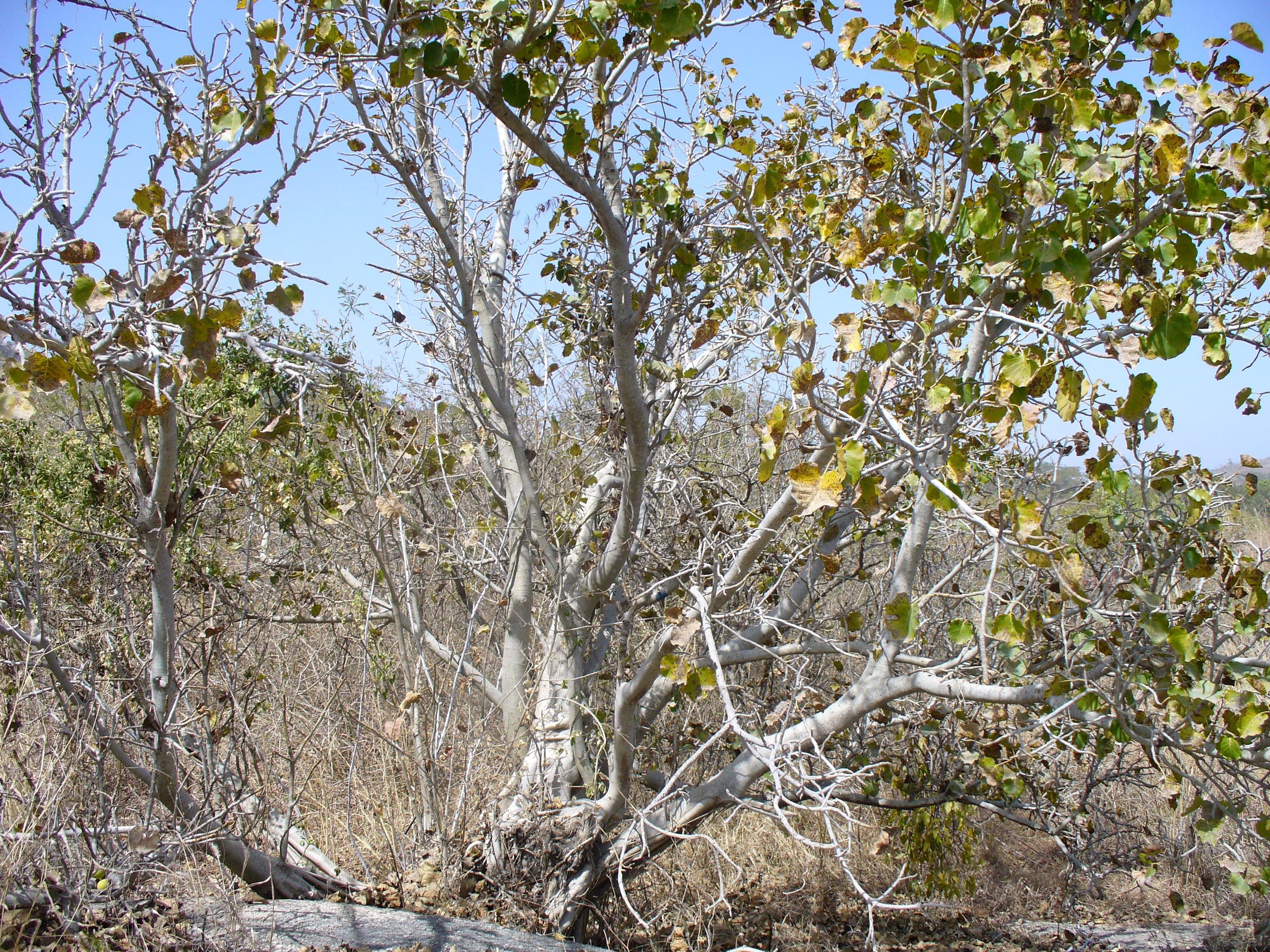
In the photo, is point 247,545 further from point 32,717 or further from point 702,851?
point 702,851

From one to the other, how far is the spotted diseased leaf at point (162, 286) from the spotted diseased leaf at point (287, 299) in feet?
0.81

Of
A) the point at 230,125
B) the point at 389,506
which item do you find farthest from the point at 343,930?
the point at 230,125

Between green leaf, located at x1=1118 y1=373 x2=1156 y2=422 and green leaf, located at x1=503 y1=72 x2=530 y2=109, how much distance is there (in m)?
1.83

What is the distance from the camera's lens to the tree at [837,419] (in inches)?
85.9

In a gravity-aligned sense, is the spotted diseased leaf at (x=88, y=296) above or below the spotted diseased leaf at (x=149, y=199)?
below

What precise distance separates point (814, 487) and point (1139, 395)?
2.67 feet

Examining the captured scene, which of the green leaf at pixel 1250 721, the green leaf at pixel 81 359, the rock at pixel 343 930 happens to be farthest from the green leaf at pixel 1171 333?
the rock at pixel 343 930

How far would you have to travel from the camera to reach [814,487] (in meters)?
1.84

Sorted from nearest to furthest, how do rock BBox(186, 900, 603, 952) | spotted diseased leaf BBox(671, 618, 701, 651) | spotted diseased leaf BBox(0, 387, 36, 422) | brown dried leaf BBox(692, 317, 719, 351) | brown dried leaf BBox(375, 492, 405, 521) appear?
spotted diseased leaf BBox(0, 387, 36, 422) < spotted diseased leaf BBox(671, 618, 701, 651) < rock BBox(186, 900, 603, 952) < brown dried leaf BBox(375, 492, 405, 521) < brown dried leaf BBox(692, 317, 719, 351)

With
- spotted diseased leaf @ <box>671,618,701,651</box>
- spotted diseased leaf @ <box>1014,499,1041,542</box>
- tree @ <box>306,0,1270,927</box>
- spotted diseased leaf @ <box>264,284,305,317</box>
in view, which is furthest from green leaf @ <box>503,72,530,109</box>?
spotted diseased leaf @ <box>1014,499,1041,542</box>

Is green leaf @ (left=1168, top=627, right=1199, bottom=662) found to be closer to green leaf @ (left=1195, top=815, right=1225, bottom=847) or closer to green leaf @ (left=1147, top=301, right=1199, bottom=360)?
green leaf @ (left=1195, top=815, right=1225, bottom=847)

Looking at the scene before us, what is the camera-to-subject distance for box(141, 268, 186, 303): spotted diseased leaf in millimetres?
1776

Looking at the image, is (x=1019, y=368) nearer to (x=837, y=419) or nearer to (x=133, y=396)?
(x=837, y=419)

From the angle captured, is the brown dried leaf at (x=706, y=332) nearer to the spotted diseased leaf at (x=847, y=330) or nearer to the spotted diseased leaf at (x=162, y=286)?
the spotted diseased leaf at (x=847, y=330)
